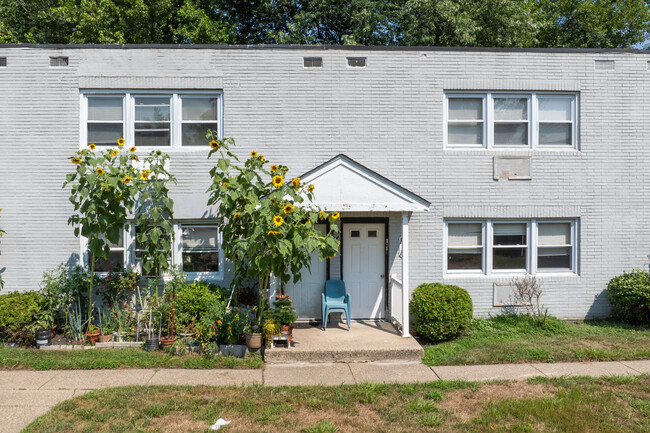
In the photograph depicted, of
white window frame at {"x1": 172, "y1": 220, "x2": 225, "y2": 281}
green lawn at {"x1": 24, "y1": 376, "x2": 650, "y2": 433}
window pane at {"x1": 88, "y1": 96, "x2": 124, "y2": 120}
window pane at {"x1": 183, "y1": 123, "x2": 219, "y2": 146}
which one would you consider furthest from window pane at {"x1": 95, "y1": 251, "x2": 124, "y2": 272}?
green lawn at {"x1": 24, "y1": 376, "x2": 650, "y2": 433}

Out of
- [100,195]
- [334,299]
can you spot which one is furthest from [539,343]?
[100,195]

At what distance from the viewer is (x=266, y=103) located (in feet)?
31.9

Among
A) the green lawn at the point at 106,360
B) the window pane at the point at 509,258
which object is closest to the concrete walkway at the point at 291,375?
the green lawn at the point at 106,360

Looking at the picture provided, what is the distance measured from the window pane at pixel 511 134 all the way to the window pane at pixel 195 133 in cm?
618

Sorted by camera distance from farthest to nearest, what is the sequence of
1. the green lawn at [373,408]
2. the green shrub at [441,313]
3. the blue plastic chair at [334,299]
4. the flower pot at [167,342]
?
the blue plastic chair at [334,299], the green shrub at [441,313], the flower pot at [167,342], the green lawn at [373,408]

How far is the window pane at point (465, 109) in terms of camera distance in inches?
397

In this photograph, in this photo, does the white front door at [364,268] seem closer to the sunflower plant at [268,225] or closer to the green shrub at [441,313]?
the green shrub at [441,313]

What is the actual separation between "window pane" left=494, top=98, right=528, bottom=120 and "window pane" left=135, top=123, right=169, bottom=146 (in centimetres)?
722

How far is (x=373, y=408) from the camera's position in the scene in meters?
5.95

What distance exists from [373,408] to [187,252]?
5478 mm

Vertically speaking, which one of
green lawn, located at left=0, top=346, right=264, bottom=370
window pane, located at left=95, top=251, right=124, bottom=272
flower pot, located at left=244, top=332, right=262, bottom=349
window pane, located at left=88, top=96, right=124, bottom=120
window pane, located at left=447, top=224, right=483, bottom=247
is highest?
window pane, located at left=88, top=96, right=124, bottom=120

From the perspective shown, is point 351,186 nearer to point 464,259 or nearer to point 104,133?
point 464,259

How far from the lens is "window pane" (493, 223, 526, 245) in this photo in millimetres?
10117

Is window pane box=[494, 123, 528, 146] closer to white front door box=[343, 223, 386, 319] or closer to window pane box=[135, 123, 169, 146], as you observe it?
white front door box=[343, 223, 386, 319]
